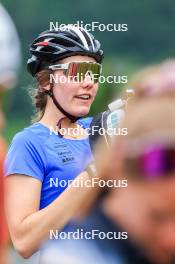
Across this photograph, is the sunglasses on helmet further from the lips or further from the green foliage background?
the green foliage background

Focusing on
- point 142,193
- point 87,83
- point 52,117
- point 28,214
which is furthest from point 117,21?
point 142,193

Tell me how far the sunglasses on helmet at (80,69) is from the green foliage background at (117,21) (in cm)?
1165

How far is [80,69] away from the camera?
409cm

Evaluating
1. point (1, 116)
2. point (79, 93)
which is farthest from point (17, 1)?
point (1, 116)

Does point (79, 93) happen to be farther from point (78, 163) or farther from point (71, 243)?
point (71, 243)

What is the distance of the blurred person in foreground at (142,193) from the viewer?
1.68 metres

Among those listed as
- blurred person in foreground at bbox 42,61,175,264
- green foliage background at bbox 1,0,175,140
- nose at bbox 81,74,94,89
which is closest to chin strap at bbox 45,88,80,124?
nose at bbox 81,74,94,89

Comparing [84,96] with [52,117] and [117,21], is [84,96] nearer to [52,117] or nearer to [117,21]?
[52,117]

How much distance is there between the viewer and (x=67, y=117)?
4.03 metres

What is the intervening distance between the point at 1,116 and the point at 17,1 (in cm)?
2008

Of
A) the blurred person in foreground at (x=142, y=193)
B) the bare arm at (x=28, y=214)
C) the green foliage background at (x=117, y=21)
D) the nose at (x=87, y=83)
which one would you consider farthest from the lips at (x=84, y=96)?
the green foliage background at (x=117, y=21)

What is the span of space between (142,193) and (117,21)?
702 inches

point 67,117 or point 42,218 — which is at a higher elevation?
point 67,117

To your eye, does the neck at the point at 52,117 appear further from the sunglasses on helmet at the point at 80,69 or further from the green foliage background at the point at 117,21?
the green foliage background at the point at 117,21
